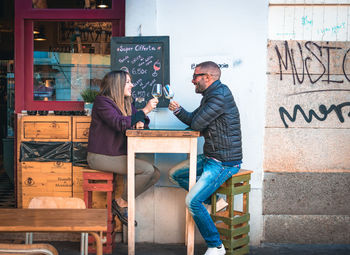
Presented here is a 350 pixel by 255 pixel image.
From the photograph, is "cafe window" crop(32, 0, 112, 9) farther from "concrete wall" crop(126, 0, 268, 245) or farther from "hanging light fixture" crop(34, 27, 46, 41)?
"concrete wall" crop(126, 0, 268, 245)

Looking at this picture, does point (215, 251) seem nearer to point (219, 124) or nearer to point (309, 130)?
point (219, 124)

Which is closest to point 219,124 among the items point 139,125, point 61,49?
point 139,125

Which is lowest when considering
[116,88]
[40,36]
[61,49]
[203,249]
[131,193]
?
[203,249]

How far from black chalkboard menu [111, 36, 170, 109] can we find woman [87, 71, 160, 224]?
0.98 ft

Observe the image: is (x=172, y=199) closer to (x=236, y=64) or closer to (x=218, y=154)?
(x=218, y=154)

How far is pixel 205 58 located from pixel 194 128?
1.03 meters

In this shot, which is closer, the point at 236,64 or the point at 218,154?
the point at 218,154

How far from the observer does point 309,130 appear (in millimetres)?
4445

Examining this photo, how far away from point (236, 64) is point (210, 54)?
30 centimetres

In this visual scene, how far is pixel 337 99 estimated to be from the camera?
4.45m

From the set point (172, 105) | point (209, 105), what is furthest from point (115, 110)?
point (209, 105)

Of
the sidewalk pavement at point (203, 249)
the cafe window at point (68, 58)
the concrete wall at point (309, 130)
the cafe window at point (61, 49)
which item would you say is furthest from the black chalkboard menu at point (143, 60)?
the sidewalk pavement at point (203, 249)

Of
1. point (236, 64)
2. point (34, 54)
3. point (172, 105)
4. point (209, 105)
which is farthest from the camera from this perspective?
point (34, 54)

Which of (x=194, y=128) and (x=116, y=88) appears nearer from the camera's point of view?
(x=194, y=128)
